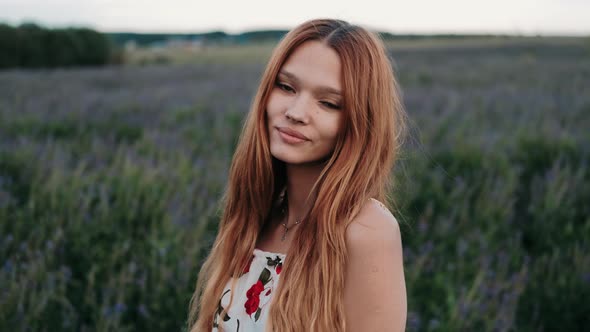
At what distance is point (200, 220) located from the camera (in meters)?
3.04

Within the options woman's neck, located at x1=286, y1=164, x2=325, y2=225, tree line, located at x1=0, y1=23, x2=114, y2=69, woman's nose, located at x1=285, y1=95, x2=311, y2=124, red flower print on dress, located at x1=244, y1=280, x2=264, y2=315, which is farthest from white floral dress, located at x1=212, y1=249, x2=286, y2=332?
tree line, located at x1=0, y1=23, x2=114, y2=69

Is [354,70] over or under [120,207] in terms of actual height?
over

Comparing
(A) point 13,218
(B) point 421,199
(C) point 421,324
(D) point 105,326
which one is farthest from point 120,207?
(B) point 421,199

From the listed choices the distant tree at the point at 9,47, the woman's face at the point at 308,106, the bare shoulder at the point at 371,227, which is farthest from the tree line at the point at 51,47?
the bare shoulder at the point at 371,227

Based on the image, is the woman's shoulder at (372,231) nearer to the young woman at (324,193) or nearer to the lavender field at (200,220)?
the young woman at (324,193)

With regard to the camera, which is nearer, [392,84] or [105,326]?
[392,84]

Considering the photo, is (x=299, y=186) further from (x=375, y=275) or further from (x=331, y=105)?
(x=375, y=275)

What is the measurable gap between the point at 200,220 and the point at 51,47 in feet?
107

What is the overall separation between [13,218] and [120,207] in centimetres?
58

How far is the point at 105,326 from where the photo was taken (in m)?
2.04

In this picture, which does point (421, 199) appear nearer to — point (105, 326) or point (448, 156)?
point (448, 156)

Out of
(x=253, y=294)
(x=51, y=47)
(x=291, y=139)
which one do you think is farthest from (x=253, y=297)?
(x=51, y=47)

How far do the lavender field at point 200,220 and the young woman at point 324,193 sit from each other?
1.18 feet

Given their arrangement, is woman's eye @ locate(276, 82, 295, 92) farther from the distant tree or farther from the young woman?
the distant tree
